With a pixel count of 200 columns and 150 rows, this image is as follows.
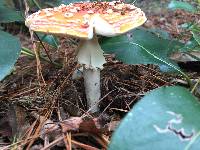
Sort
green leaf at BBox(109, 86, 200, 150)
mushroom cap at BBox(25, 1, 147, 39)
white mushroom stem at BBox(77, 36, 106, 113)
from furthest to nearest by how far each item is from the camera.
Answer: white mushroom stem at BBox(77, 36, 106, 113) < mushroom cap at BBox(25, 1, 147, 39) < green leaf at BBox(109, 86, 200, 150)

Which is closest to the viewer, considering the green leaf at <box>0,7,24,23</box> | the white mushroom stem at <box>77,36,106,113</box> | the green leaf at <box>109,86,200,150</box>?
the green leaf at <box>109,86,200,150</box>

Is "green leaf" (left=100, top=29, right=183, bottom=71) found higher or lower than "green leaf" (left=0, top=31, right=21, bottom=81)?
lower

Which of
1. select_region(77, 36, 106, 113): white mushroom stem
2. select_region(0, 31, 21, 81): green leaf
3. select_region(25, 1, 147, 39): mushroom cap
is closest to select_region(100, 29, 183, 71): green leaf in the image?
select_region(77, 36, 106, 113): white mushroom stem

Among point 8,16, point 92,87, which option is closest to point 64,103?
point 92,87

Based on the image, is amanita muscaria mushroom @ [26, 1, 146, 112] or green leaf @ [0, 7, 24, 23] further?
green leaf @ [0, 7, 24, 23]

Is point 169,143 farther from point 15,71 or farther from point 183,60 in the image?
point 15,71

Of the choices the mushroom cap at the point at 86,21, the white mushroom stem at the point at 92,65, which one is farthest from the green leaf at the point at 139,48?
the mushroom cap at the point at 86,21

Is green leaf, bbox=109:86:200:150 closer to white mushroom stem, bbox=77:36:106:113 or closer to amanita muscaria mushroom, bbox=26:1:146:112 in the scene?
amanita muscaria mushroom, bbox=26:1:146:112

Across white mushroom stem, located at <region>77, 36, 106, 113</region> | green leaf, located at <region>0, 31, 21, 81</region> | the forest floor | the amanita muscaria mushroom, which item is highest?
the amanita muscaria mushroom
